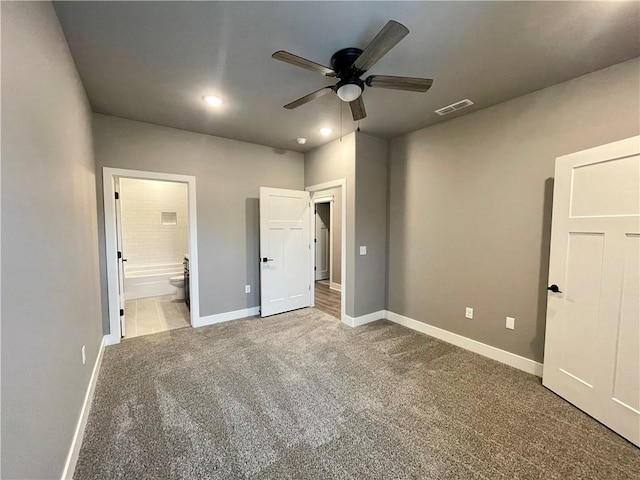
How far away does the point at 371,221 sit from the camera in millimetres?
3838

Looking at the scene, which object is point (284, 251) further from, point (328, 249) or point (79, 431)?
point (79, 431)

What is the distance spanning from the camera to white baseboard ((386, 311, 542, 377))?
2594 millimetres

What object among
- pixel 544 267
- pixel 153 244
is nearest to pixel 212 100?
pixel 544 267

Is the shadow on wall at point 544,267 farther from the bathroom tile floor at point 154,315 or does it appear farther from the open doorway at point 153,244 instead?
the open doorway at point 153,244

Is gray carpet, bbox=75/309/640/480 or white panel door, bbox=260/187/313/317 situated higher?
white panel door, bbox=260/187/313/317

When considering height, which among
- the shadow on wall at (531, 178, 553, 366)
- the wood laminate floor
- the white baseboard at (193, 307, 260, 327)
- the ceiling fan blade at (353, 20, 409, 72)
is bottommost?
the wood laminate floor

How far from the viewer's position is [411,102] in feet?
8.96

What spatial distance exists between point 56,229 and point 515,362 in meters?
3.86

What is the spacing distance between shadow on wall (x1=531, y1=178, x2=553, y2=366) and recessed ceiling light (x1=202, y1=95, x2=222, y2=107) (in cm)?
321

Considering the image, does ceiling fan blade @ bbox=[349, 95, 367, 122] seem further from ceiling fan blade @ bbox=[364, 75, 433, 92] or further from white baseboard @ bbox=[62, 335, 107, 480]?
white baseboard @ bbox=[62, 335, 107, 480]

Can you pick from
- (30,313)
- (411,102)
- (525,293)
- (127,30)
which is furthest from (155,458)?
(411,102)

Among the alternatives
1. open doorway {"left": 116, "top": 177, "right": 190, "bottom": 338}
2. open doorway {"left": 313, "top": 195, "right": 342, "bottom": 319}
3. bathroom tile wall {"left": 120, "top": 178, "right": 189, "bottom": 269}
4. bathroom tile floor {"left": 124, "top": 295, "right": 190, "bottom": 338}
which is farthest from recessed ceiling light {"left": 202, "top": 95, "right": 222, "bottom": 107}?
bathroom tile wall {"left": 120, "top": 178, "right": 189, "bottom": 269}

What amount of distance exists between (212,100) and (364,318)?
3.23 m

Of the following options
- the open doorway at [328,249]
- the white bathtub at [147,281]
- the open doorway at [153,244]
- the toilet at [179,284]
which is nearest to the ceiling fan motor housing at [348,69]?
the open doorway at [328,249]
